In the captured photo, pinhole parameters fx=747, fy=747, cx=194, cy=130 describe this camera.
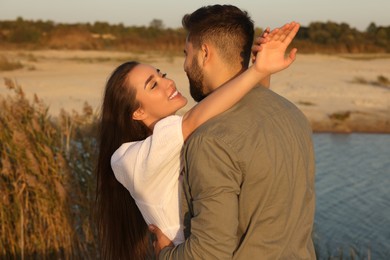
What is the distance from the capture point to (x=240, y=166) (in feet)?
7.69

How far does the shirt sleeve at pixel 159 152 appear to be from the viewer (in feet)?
8.52

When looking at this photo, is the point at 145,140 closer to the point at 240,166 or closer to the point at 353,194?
the point at 240,166

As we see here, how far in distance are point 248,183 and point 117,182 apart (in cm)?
111

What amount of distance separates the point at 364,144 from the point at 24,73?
10.9 meters

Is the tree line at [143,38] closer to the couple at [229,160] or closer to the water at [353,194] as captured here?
the water at [353,194]

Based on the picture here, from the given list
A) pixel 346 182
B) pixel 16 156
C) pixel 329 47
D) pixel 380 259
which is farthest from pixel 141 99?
pixel 329 47

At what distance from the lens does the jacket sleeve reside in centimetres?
230

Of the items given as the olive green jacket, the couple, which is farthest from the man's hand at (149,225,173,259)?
the olive green jacket

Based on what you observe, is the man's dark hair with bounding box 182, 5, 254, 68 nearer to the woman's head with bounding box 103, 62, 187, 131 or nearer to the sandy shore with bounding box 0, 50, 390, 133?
the woman's head with bounding box 103, 62, 187, 131

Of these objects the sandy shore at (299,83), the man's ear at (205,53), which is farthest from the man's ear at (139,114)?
the sandy shore at (299,83)

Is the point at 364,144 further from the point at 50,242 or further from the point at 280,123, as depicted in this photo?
the point at 280,123

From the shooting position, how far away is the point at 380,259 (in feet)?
23.9

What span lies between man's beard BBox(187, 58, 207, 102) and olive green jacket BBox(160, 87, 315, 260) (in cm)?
22

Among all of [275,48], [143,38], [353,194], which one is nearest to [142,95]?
[275,48]
